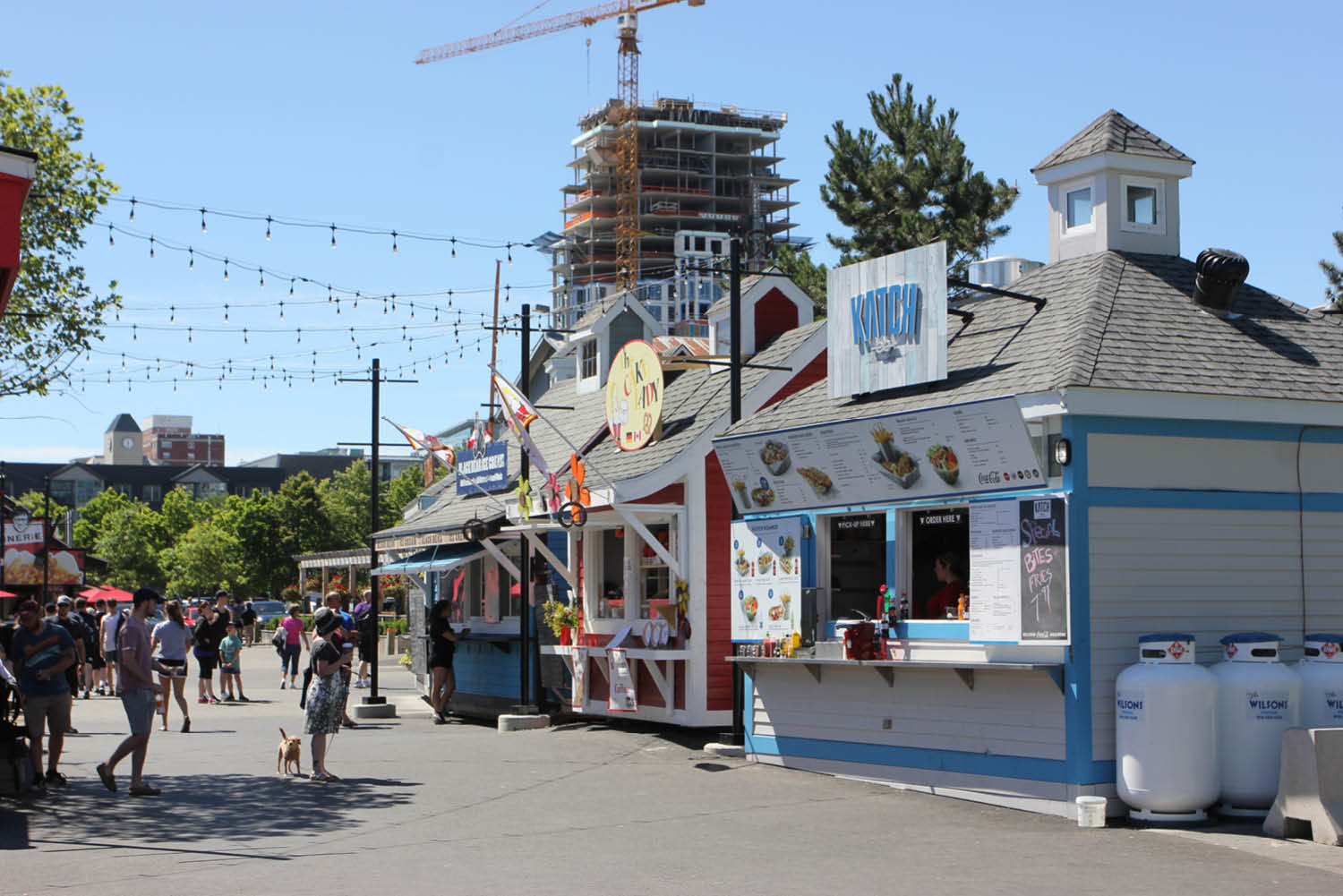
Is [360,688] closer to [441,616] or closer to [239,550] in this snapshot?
[441,616]

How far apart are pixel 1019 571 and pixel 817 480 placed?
3.30 meters

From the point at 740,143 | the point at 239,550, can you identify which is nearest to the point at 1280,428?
the point at 239,550

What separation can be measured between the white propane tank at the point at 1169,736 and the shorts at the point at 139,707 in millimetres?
8771

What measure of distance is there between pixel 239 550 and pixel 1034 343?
71422 mm

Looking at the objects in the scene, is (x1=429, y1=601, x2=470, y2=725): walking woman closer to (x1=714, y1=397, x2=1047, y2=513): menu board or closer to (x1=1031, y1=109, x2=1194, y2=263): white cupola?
(x1=714, y1=397, x2=1047, y2=513): menu board

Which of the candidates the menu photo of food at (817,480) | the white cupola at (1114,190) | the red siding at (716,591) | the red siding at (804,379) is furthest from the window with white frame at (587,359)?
the white cupola at (1114,190)

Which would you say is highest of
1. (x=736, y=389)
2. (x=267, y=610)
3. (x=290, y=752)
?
(x=736, y=389)

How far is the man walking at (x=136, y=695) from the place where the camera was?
1394 centimetres

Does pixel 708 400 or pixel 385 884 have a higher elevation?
pixel 708 400

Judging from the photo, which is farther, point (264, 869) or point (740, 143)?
point (740, 143)

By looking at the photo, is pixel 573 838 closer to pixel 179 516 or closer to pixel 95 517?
pixel 179 516

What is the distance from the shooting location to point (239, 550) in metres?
79.9

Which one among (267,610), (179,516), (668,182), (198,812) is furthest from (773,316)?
(668,182)

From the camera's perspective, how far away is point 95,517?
108 metres
